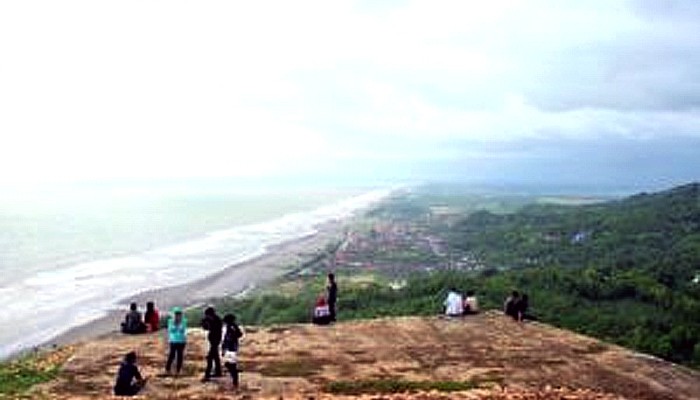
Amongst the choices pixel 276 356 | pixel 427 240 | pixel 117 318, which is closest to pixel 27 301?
pixel 117 318

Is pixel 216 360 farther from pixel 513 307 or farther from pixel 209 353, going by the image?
pixel 513 307

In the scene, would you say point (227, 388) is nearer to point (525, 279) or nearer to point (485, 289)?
point (485, 289)

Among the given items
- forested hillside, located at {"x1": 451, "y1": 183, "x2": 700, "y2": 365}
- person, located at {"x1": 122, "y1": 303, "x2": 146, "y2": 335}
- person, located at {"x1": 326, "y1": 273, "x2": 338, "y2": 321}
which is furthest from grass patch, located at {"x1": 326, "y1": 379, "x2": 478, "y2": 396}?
forested hillside, located at {"x1": 451, "y1": 183, "x2": 700, "y2": 365}

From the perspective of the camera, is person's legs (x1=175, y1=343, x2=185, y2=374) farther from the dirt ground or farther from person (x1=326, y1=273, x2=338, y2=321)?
person (x1=326, y1=273, x2=338, y2=321)

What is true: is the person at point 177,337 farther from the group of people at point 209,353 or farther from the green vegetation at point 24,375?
the green vegetation at point 24,375

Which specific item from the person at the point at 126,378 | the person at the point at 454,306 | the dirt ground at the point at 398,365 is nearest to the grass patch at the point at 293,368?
the dirt ground at the point at 398,365

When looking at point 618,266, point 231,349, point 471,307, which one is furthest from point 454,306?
point 618,266
